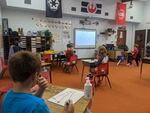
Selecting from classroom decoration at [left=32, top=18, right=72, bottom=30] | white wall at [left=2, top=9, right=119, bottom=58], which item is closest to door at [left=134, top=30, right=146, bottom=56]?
white wall at [left=2, top=9, right=119, bottom=58]

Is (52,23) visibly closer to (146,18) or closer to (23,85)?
(146,18)

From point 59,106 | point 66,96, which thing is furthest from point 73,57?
point 59,106

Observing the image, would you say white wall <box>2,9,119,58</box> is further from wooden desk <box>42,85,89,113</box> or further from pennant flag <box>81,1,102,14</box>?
wooden desk <box>42,85,89,113</box>

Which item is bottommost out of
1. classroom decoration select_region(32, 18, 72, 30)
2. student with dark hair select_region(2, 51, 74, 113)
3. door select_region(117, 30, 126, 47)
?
student with dark hair select_region(2, 51, 74, 113)

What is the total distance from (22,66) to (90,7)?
9506 millimetres

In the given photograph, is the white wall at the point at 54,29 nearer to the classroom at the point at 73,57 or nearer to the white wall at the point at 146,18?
the classroom at the point at 73,57

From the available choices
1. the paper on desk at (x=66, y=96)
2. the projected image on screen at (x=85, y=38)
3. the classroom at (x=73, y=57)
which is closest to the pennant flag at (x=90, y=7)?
the classroom at (x=73, y=57)

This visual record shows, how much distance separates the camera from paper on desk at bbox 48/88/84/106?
1.58 metres

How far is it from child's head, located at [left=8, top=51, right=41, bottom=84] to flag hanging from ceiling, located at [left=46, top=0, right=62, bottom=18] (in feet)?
26.0

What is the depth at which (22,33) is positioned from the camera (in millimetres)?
8438

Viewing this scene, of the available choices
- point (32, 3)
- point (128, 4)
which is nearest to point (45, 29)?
point (32, 3)

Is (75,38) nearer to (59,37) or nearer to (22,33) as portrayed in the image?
(59,37)

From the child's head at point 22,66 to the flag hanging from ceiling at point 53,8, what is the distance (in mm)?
7912

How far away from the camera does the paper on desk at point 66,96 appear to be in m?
1.58
